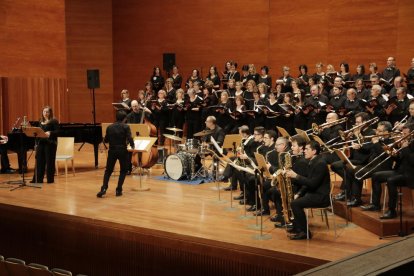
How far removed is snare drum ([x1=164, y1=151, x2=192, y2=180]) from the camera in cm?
941

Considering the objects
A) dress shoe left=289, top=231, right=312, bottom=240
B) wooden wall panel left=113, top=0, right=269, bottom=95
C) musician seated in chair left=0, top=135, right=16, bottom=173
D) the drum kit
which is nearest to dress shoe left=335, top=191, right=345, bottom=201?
dress shoe left=289, top=231, right=312, bottom=240

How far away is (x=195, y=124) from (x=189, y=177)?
8.15ft

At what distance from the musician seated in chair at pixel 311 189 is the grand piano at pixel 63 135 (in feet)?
17.6

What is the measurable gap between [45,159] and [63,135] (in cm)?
95

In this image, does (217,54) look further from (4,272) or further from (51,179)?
(4,272)

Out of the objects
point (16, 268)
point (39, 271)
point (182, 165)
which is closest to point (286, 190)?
point (39, 271)

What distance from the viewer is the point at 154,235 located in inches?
253

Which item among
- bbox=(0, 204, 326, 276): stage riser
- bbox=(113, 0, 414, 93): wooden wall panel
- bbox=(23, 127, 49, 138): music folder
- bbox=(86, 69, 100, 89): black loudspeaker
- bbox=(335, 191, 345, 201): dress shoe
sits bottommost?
bbox=(0, 204, 326, 276): stage riser

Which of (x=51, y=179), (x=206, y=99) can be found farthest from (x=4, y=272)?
(x=206, y=99)

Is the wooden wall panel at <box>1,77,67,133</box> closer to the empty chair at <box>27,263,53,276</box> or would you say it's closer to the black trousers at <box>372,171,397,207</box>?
the empty chair at <box>27,263,53,276</box>

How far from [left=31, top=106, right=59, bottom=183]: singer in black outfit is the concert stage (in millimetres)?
401

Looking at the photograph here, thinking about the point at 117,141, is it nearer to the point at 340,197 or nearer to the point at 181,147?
the point at 181,147

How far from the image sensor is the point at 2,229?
7.88 metres

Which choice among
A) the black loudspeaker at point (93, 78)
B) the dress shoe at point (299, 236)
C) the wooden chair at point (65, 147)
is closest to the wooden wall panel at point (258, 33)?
the black loudspeaker at point (93, 78)
